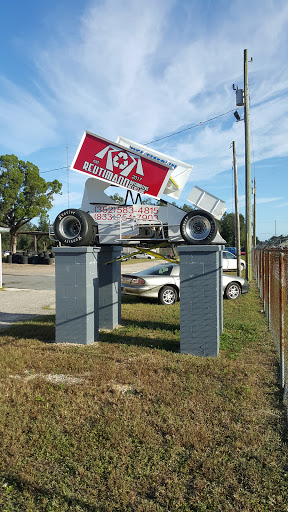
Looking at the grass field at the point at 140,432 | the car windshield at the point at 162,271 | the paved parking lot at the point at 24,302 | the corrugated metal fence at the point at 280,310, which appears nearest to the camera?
the grass field at the point at 140,432

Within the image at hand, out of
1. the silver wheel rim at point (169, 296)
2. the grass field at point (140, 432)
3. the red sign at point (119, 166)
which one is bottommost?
the grass field at point (140, 432)

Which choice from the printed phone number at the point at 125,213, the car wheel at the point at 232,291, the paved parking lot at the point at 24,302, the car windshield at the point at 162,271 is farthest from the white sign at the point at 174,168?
the car wheel at the point at 232,291

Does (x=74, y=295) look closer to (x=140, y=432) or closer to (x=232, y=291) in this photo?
(x=140, y=432)

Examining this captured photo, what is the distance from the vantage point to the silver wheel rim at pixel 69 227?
7.22 m

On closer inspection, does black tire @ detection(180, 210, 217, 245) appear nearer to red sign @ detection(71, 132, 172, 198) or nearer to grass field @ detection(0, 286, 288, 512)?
red sign @ detection(71, 132, 172, 198)

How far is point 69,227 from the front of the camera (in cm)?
733

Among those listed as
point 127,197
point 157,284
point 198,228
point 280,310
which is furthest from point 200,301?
point 157,284

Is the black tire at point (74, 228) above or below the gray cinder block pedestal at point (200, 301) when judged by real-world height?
above

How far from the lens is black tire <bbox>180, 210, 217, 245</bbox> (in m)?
6.51

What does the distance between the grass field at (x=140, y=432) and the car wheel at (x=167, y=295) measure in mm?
5252

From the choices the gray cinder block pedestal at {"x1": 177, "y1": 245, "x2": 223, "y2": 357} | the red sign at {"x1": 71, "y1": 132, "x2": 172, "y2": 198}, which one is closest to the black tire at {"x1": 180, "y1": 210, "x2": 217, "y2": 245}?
the gray cinder block pedestal at {"x1": 177, "y1": 245, "x2": 223, "y2": 357}

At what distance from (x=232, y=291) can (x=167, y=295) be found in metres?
2.50

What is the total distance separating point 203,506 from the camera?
2.61m

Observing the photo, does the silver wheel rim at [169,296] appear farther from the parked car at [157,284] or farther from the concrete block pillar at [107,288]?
the concrete block pillar at [107,288]
